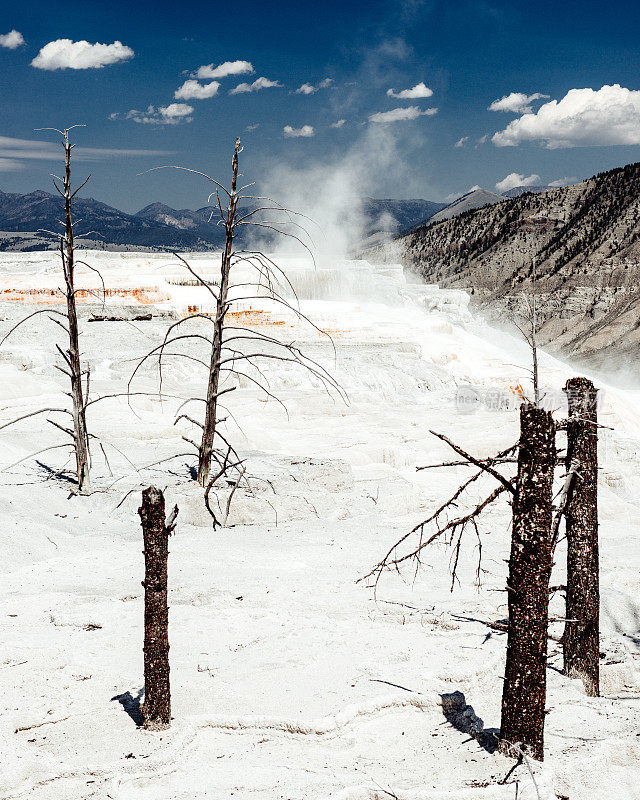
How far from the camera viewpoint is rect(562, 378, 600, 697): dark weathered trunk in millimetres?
4676

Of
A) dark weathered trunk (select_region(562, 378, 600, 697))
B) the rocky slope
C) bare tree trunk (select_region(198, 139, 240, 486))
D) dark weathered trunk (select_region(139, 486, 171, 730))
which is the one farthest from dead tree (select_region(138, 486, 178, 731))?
the rocky slope

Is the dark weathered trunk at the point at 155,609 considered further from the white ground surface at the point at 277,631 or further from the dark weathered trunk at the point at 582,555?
the dark weathered trunk at the point at 582,555

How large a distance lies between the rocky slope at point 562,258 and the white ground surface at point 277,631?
53.8 meters

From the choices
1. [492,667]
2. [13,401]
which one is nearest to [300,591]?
[492,667]

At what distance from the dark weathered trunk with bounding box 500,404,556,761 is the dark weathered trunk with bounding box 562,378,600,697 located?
3.97 ft

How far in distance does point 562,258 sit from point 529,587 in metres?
77.6

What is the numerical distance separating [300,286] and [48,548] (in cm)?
1698

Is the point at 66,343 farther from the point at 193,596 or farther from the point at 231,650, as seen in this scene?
the point at 231,650

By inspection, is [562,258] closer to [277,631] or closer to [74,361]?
[74,361]

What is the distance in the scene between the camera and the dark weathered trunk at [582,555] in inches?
184

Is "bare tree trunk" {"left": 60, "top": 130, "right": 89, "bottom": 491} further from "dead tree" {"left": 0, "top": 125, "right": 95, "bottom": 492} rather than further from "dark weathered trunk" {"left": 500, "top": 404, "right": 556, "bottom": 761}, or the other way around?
"dark weathered trunk" {"left": 500, "top": 404, "right": 556, "bottom": 761}

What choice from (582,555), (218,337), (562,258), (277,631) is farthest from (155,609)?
(562,258)

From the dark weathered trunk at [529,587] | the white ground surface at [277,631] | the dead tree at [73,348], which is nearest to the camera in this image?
the dark weathered trunk at [529,587]

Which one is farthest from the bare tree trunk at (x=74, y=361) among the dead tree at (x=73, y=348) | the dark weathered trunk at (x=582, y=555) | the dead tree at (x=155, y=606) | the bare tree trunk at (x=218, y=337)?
the dark weathered trunk at (x=582, y=555)
